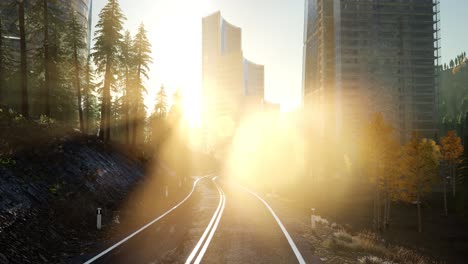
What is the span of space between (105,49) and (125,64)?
669 cm

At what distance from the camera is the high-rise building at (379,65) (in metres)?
107

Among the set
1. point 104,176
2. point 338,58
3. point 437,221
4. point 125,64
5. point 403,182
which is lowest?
point 437,221

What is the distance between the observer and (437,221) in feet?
128

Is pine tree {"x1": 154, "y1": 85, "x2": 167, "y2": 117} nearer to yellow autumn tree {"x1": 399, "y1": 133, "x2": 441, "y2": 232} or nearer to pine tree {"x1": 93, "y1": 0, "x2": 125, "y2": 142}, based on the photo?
pine tree {"x1": 93, "y1": 0, "x2": 125, "y2": 142}

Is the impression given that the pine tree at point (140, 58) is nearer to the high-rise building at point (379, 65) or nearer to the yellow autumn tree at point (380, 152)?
the yellow autumn tree at point (380, 152)

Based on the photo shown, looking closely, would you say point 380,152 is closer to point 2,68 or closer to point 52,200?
point 52,200

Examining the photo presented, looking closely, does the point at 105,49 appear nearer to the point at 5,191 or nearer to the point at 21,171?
the point at 21,171

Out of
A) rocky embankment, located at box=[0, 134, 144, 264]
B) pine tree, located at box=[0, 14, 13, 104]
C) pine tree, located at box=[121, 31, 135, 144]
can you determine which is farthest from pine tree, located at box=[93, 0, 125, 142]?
rocky embankment, located at box=[0, 134, 144, 264]

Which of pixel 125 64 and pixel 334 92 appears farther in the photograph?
pixel 334 92

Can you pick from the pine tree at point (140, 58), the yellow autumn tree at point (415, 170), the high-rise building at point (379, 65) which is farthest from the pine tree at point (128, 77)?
the high-rise building at point (379, 65)

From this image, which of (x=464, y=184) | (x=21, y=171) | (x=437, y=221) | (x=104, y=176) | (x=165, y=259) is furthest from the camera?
(x=464, y=184)

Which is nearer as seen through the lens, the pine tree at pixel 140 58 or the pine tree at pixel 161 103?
the pine tree at pixel 140 58

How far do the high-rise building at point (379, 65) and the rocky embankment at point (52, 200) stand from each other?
95600mm

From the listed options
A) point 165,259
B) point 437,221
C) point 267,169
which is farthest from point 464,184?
point 165,259
